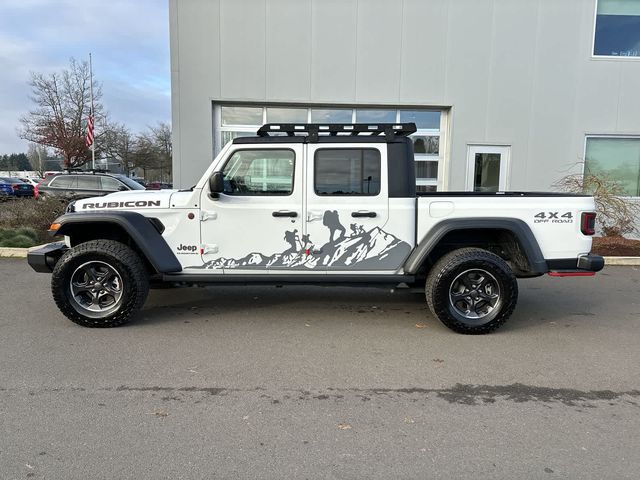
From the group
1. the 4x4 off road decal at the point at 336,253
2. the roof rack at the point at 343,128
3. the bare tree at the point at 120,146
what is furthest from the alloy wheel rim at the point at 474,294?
the bare tree at the point at 120,146

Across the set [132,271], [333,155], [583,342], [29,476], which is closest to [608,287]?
[583,342]

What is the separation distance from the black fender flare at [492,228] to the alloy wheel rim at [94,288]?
10.4ft

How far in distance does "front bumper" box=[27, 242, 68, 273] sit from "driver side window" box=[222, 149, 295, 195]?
2.02m

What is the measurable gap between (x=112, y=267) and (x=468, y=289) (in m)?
3.73

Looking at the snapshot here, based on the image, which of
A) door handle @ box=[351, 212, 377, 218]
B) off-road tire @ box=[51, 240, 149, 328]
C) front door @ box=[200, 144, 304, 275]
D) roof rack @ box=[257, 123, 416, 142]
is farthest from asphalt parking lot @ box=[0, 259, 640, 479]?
roof rack @ box=[257, 123, 416, 142]

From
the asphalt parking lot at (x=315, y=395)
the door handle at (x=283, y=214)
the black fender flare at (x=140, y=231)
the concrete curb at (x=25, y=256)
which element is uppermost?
the door handle at (x=283, y=214)

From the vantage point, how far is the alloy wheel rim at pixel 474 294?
186 inches

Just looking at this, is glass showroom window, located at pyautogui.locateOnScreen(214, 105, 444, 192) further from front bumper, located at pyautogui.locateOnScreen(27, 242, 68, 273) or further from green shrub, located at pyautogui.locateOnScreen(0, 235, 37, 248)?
front bumper, located at pyautogui.locateOnScreen(27, 242, 68, 273)

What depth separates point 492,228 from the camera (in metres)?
4.66

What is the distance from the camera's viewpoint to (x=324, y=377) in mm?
3686

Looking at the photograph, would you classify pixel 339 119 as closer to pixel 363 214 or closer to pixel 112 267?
pixel 363 214

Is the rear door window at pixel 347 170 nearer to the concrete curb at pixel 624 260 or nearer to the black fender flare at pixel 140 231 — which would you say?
the black fender flare at pixel 140 231

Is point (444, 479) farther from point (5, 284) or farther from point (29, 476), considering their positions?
point (5, 284)

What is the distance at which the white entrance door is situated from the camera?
11.5 metres
